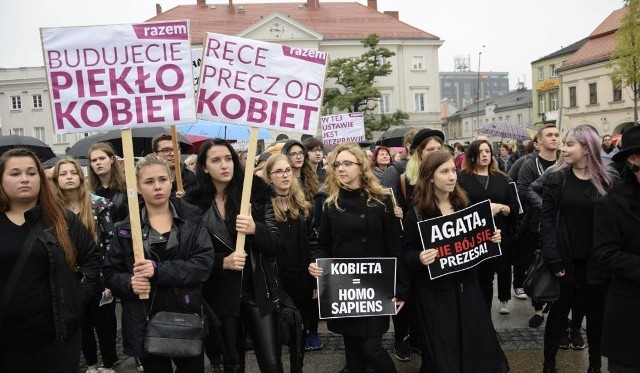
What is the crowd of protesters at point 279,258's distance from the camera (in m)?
3.19

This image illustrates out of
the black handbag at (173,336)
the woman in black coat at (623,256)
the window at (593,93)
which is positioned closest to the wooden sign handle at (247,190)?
the black handbag at (173,336)

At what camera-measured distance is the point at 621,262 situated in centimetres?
310

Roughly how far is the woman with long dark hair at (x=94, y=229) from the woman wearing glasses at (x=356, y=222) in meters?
1.98

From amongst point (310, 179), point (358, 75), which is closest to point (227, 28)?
point (358, 75)

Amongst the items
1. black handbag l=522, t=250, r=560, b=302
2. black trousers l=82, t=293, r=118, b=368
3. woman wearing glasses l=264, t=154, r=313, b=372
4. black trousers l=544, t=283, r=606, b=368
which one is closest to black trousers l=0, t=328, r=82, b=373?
black trousers l=82, t=293, r=118, b=368

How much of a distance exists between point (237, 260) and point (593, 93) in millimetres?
50898

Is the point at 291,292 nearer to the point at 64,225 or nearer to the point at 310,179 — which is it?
the point at 310,179

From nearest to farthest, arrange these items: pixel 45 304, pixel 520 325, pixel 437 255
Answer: pixel 45 304 → pixel 437 255 → pixel 520 325

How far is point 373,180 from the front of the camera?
433cm

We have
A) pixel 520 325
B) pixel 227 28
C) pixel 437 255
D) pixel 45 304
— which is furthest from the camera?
pixel 227 28

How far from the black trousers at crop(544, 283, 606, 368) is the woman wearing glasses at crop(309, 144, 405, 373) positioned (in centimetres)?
138

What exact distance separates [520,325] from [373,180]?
294cm

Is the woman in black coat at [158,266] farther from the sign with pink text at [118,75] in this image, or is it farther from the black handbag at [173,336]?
the sign with pink text at [118,75]

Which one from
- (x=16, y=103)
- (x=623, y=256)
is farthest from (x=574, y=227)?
(x=16, y=103)
